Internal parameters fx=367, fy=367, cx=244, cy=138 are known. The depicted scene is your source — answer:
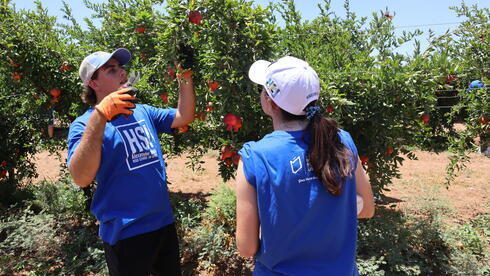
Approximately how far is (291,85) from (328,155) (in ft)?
0.83

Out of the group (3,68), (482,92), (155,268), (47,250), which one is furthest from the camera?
(3,68)

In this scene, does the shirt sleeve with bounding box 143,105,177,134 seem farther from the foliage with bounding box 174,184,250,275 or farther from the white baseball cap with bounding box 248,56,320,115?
the foliage with bounding box 174,184,250,275

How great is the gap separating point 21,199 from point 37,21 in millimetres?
2501

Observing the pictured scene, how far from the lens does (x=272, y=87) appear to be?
4.00 ft

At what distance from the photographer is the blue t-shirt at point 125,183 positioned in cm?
170

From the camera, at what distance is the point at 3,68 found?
4125mm

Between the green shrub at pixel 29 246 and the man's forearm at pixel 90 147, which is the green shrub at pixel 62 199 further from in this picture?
the man's forearm at pixel 90 147

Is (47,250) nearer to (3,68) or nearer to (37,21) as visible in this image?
(3,68)

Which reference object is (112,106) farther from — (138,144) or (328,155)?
(328,155)

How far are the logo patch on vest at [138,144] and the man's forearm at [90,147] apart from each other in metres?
0.21

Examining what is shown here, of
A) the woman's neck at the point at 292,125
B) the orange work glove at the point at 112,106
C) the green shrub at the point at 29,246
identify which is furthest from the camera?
the green shrub at the point at 29,246

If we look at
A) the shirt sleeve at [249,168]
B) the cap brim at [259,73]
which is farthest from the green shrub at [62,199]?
the shirt sleeve at [249,168]

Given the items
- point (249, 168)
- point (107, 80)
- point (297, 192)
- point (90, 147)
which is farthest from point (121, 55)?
point (297, 192)

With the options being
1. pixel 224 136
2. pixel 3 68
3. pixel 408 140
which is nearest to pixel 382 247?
pixel 408 140
